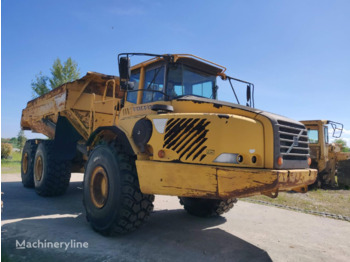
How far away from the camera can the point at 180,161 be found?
345cm

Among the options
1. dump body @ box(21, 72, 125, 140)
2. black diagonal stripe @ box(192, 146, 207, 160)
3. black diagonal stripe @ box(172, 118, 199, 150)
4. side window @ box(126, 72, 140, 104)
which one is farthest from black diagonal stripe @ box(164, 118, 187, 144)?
dump body @ box(21, 72, 125, 140)

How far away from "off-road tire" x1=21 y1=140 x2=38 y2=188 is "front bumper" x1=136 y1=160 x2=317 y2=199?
582 cm

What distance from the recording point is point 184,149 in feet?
11.3

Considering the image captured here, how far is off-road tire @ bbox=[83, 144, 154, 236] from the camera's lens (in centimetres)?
383

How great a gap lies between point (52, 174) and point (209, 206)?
4.04m

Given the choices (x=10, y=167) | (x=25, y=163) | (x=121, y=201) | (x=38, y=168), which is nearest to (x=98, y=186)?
(x=121, y=201)

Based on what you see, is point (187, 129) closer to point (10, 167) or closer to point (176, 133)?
point (176, 133)

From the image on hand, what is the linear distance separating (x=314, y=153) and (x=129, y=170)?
30.8ft

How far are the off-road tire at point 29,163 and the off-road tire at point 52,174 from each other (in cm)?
127

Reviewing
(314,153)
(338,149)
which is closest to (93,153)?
(314,153)

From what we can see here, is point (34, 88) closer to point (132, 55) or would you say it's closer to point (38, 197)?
point (38, 197)

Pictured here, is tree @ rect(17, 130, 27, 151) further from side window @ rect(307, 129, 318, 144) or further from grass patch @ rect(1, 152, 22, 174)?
side window @ rect(307, 129, 318, 144)

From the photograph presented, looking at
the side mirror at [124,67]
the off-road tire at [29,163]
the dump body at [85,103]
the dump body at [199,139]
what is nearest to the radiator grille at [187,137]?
the dump body at [199,139]

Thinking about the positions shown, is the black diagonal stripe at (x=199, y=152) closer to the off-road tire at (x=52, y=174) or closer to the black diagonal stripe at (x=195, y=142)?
the black diagonal stripe at (x=195, y=142)
